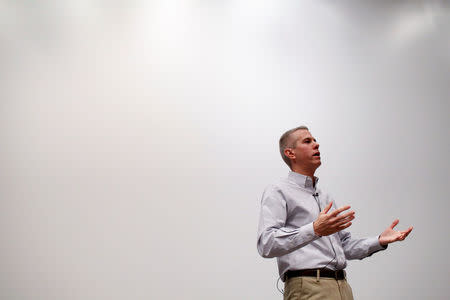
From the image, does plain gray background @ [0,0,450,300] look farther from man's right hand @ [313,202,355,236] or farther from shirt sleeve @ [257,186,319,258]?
man's right hand @ [313,202,355,236]

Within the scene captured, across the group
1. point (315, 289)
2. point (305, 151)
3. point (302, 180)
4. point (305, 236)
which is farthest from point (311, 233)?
point (305, 151)

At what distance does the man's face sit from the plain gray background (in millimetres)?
1236

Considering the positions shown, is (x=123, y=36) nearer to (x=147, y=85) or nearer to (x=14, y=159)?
(x=147, y=85)

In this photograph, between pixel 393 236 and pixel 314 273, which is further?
pixel 393 236

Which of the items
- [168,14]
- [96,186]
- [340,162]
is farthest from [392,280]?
[168,14]

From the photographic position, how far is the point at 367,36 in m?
3.93

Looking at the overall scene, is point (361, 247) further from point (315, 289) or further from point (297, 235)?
point (297, 235)

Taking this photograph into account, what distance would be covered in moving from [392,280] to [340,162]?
0.91 meters

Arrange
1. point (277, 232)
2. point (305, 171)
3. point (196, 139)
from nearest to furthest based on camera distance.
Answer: point (277, 232) → point (305, 171) → point (196, 139)

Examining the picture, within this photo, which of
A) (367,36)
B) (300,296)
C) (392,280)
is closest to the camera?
(300,296)

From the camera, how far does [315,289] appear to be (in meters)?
1.88

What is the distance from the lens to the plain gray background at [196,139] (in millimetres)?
Result: 3189

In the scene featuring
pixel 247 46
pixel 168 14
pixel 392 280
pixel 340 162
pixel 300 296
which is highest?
pixel 168 14

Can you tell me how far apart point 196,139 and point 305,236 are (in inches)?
70.2
